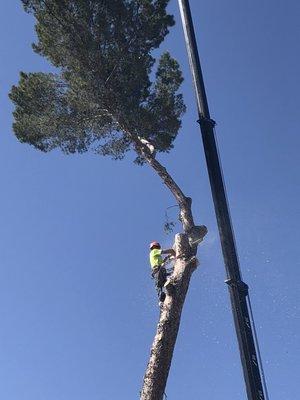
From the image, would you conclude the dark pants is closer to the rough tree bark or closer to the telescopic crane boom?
the rough tree bark

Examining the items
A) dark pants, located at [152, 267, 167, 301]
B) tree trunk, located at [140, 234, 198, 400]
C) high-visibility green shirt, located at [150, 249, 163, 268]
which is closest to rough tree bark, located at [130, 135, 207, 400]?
tree trunk, located at [140, 234, 198, 400]

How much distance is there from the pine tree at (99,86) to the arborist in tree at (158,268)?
1.44 meters

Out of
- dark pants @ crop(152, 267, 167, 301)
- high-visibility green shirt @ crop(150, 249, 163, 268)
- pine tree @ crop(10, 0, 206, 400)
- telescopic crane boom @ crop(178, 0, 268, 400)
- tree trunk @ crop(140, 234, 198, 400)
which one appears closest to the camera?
telescopic crane boom @ crop(178, 0, 268, 400)

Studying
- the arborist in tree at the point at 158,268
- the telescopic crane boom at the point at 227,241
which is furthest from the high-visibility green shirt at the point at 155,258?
the telescopic crane boom at the point at 227,241

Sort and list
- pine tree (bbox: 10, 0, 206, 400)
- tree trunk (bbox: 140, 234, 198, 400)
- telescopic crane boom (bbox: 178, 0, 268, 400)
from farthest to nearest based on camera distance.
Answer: pine tree (bbox: 10, 0, 206, 400), tree trunk (bbox: 140, 234, 198, 400), telescopic crane boom (bbox: 178, 0, 268, 400)

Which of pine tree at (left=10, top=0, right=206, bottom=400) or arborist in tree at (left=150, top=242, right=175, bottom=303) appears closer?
arborist in tree at (left=150, top=242, right=175, bottom=303)

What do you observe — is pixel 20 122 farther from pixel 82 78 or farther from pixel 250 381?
pixel 250 381

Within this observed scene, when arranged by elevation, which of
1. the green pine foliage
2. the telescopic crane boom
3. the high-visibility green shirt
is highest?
the green pine foliage

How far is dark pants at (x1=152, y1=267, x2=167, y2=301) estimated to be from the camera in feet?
31.0

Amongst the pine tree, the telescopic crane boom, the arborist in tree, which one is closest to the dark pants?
the arborist in tree

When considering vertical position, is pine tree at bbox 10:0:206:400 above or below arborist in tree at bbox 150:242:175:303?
above

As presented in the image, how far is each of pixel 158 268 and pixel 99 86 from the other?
14.5 feet

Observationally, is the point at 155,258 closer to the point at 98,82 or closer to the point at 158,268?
the point at 158,268

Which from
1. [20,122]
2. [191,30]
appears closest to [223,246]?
[191,30]
